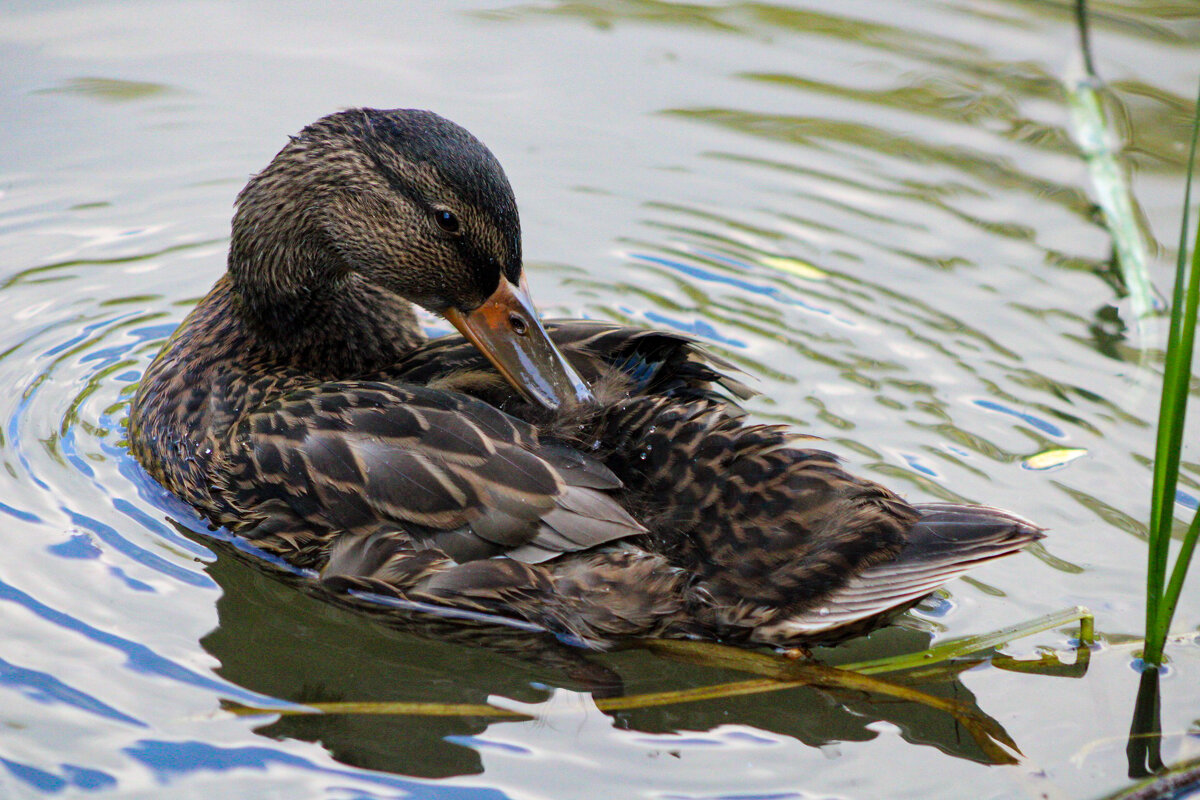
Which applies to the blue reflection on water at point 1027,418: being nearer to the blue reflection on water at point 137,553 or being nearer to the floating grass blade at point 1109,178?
the floating grass blade at point 1109,178

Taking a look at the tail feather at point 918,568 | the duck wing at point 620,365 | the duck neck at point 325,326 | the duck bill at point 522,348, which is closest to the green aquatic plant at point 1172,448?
the tail feather at point 918,568

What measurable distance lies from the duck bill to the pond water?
0.88 metres

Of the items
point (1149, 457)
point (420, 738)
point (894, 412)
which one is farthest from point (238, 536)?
point (1149, 457)

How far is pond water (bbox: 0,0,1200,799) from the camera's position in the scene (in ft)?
13.2

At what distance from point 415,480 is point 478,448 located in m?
0.23

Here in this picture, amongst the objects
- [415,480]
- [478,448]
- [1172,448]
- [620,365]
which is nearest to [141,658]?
[415,480]

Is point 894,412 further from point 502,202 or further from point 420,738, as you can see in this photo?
point 420,738

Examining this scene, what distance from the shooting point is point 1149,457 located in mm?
5414

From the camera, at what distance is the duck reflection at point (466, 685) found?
4.03m

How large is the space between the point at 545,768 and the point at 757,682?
76 centimetres

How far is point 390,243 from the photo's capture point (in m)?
5.00

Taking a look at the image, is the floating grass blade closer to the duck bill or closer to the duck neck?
the duck bill

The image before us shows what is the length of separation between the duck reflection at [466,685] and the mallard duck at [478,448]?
120 mm

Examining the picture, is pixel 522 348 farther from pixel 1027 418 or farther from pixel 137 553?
pixel 1027 418
